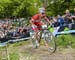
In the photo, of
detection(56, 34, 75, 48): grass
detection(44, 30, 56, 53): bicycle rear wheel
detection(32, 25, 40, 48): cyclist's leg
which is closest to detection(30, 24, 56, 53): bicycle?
detection(44, 30, 56, 53): bicycle rear wheel

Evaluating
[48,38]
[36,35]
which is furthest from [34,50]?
[48,38]

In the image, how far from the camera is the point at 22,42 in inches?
586

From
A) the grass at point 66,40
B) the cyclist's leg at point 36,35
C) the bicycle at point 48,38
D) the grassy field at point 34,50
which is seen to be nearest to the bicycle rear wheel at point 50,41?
the bicycle at point 48,38

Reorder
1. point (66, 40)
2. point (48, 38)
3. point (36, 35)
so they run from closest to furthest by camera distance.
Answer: point (48, 38) → point (36, 35) → point (66, 40)

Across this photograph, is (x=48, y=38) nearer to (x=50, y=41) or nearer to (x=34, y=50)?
(x=50, y=41)

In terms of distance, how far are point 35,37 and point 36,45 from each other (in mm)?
383

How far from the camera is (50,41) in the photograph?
11219 mm

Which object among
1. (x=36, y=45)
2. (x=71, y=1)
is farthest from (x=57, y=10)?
(x=36, y=45)

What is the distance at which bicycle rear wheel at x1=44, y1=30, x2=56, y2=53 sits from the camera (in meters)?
11.0

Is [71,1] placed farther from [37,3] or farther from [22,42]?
[22,42]

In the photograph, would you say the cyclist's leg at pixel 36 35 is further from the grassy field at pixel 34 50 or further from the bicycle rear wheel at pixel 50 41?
the bicycle rear wheel at pixel 50 41

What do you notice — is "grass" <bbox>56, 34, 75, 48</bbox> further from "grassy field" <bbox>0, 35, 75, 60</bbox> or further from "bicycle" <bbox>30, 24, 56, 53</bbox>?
"bicycle" <bbox>30, 24, 56, 53</bbox>

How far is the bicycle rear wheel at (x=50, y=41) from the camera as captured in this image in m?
11.0

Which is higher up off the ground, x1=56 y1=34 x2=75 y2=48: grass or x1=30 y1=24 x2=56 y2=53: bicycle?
x1=30 y1=24 x2=56 y2=53: bicycle
